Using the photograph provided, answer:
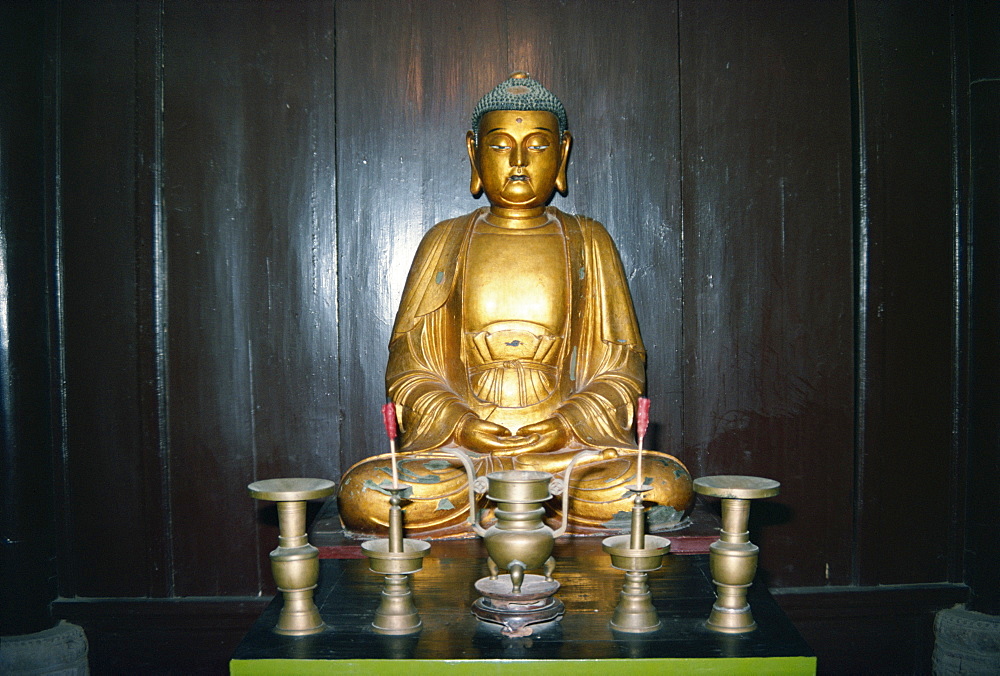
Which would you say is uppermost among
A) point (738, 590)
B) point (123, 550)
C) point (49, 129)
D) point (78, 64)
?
point (78, 64)

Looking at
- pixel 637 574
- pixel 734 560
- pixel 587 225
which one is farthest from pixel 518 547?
pixel 587 225

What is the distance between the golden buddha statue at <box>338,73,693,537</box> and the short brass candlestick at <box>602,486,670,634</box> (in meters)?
1.07

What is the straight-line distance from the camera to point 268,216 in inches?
144

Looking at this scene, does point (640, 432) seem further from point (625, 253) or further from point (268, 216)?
point (268, 216)

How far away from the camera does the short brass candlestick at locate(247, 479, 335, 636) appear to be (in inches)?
82.4

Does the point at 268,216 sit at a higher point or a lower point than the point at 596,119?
lower

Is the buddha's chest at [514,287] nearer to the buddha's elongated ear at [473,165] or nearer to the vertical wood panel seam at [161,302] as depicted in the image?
the buddha's elongated ear at [473,165]

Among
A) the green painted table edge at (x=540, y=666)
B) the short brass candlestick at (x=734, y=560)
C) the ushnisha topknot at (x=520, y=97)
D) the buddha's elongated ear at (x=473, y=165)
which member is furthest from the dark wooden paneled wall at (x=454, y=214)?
the green painted table edge at (x=540, y=666)

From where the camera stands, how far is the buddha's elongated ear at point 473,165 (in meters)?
3.59

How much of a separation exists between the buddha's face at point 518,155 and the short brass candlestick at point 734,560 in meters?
1.64

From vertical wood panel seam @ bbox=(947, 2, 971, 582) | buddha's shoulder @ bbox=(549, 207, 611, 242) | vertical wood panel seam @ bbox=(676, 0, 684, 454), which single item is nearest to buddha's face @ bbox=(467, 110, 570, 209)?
buddha's shoulder @ bbox=(549, 207, 611, 242)

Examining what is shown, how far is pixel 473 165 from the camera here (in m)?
3.61

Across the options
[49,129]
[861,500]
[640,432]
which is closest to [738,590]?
[640,432]

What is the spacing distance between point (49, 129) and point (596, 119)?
1.92 metres
